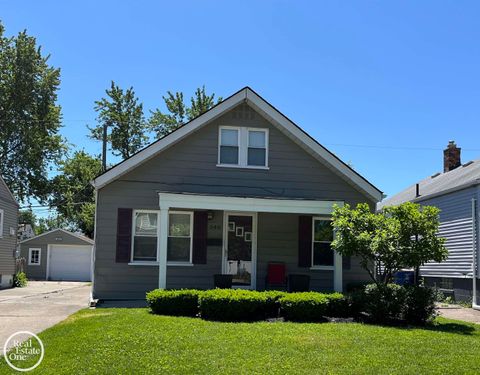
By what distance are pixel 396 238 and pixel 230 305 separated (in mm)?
3799

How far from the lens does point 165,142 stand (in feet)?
46.8

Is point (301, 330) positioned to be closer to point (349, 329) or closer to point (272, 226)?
point (349, 329)

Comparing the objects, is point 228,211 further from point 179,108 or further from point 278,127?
point 179,108

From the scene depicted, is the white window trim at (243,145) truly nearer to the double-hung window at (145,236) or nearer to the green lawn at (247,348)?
the double-hung window at (145,236)

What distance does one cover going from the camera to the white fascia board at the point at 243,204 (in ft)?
42.8

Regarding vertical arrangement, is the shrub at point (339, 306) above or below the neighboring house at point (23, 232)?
below

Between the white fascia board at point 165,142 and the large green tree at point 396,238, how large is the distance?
16.6ft

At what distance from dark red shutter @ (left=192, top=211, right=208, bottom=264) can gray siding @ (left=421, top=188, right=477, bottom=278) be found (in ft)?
28.7

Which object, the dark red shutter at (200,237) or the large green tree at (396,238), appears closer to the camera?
the large green tree at (396,238)

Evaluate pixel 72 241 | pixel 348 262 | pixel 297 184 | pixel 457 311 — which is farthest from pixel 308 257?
pixel 72 241

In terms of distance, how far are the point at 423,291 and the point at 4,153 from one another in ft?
117

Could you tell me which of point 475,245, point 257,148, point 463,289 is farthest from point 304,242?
point 463,289

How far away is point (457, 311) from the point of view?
48.3 ft

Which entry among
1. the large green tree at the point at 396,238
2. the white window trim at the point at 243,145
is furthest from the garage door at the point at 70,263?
the large green tree at the point at 396,238
